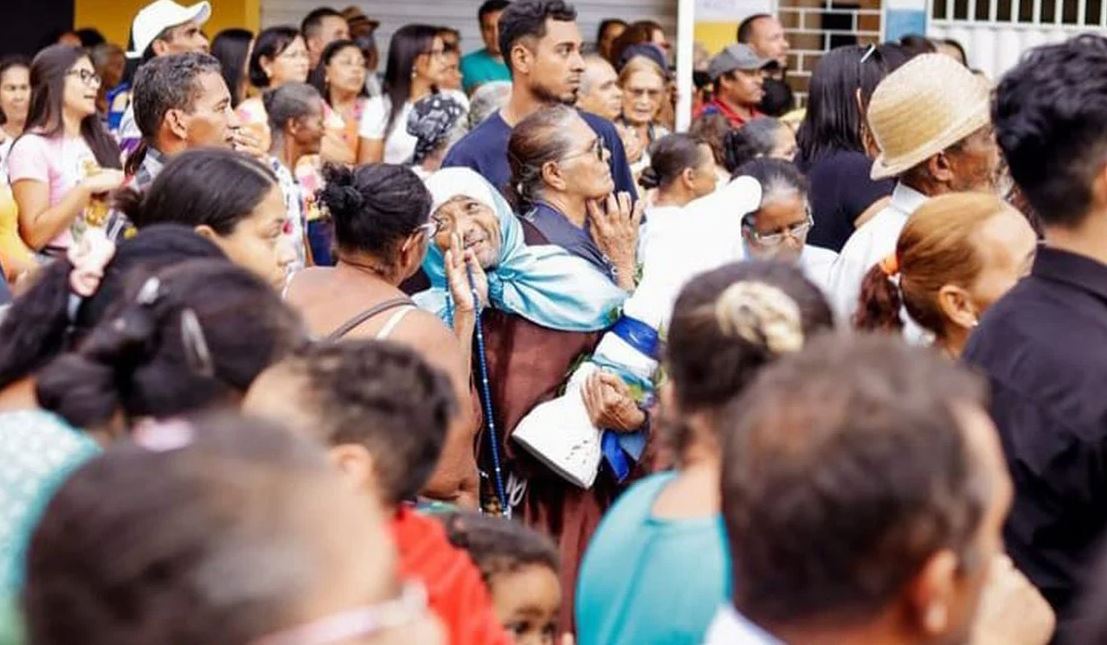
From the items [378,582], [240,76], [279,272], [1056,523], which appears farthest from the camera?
[240,76]

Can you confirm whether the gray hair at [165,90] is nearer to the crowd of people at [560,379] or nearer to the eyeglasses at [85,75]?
the crowd of people at [560,379]

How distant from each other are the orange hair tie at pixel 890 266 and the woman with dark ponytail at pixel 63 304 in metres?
1.31

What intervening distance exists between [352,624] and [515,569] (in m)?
1.90

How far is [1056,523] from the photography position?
127 inches

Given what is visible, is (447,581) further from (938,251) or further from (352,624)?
(938,251)

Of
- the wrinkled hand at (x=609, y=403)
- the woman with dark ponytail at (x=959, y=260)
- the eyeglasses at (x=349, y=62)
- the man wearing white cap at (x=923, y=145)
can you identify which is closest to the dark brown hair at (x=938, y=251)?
the woman with dark ponytail at (x=959, y=260)

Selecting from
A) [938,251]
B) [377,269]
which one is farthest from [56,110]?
[938,251]

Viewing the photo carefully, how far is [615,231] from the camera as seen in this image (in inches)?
238

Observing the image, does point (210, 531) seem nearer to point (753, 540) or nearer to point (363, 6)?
point (753, 540)

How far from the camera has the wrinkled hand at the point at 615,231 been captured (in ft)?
19.7

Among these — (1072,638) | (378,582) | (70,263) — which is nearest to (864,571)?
(378,582)

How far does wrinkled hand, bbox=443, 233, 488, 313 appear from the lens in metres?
5.45

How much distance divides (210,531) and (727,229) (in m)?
4.12

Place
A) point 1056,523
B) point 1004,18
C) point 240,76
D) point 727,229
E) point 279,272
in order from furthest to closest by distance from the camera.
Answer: point 1004,18 → point 240,76 → point 727,229 → point 279,272 → point 1056,523
